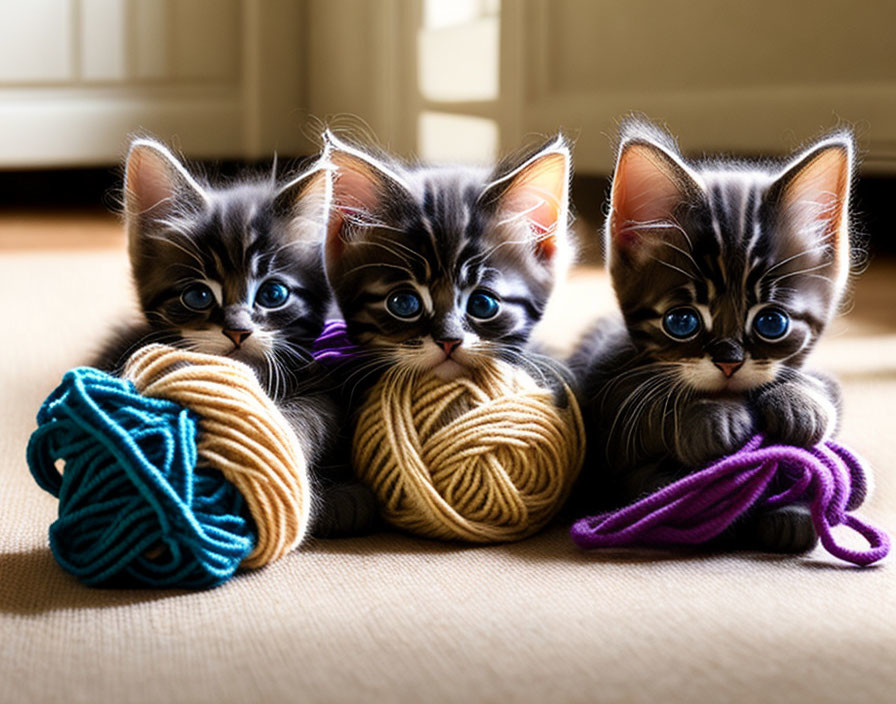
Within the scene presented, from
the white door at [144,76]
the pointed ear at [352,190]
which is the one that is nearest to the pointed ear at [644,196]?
the pointed ear at [352,190]

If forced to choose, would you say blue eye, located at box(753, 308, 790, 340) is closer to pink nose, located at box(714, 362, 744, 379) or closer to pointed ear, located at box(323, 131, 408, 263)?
pink nose, located at box(714, 362, 744, 379)

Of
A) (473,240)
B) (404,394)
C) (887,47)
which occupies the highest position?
(887,47)

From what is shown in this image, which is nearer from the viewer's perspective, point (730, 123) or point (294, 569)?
point (294, 569)

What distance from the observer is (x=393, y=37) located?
13.0 ft

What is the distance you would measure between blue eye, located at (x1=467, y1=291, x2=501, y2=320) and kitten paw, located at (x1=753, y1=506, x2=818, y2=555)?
34 cm

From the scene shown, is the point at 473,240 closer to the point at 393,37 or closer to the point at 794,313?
the point at 794,313

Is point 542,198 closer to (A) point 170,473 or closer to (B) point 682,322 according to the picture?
(B) point 682,322

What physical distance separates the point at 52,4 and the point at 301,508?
137 inches

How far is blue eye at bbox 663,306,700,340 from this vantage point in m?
1.19

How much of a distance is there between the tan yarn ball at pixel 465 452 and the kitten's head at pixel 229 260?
0.12m

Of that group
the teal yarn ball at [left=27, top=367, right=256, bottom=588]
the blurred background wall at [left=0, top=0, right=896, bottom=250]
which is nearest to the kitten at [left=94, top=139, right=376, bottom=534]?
the teal yarn ball at [left=27, top=367, right=256, bottom=588]

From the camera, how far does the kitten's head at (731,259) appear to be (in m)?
1.18

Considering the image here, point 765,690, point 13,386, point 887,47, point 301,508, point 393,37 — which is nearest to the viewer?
point 765,690

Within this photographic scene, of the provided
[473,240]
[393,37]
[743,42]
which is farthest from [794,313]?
[393,37]
